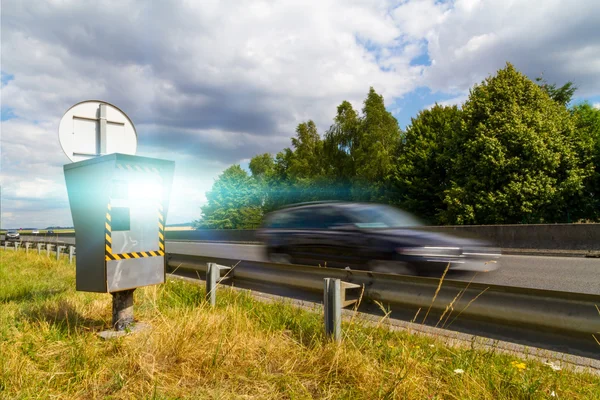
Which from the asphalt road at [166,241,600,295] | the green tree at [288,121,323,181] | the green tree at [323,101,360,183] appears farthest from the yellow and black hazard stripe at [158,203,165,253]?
the green tree at [288,121,323,181]

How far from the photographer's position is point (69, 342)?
13.2 ft

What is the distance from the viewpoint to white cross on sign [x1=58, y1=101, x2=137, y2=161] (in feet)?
18.0

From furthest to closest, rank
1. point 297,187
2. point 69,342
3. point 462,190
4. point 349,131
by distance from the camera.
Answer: point 297,187 → point 349,131 → point 462,190 → point 69,342

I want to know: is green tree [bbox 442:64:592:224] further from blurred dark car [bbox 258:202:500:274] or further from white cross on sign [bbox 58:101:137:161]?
white cross on sign [bbox 58:101:137:161]

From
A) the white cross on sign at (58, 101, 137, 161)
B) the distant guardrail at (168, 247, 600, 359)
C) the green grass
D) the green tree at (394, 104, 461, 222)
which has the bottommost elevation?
the green grass

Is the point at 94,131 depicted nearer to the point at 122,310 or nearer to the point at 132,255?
the point at 132,255

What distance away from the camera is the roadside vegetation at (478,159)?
27141 millimetres

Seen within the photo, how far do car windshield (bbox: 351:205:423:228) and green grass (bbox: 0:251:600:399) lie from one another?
13.1 ft

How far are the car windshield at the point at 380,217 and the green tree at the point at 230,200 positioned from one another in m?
59.4

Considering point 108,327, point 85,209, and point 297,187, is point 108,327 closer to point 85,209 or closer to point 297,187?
point 85,209

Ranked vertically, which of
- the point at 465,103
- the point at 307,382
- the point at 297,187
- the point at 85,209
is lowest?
the point at 307,382

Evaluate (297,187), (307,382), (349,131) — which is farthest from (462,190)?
(307,382)

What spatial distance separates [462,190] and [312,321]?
1056 inches

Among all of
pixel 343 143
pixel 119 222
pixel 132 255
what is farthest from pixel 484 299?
pixel 343 143
